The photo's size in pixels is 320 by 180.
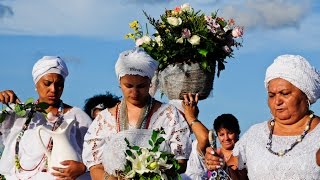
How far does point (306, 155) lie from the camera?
23.1ft

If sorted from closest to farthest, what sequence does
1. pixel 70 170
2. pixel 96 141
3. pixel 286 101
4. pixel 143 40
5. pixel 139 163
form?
1. pixel 286 101
2. pixel 139 163
3. pixel 96 141
4. pixel 70 170
5. pixel 143 40

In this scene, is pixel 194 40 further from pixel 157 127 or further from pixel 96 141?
pixel 96 141

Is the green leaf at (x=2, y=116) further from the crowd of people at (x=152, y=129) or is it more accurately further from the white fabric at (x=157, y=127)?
the white fabric at (x=157, y=127)

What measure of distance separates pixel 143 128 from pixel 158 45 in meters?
1.99

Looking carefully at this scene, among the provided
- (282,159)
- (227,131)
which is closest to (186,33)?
(227,131)

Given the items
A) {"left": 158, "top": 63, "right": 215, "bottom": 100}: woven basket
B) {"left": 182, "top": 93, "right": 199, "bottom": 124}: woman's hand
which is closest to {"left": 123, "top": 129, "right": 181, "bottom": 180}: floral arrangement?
{"left": 182, "top": 93, "right": 199, "bottom": 124}: woman's hand

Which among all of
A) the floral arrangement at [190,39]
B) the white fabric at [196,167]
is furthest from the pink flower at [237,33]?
the white fabric at [196,167]

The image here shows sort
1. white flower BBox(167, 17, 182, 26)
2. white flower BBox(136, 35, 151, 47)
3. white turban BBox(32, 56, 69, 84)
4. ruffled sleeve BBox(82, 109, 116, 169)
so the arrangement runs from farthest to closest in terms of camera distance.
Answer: white flower BBox(136, 35, 151, 47), white flower BBox(167, 17, 182, 26), white turban BBox(32, 56, 69, 84), ruffled sleeve BBox(82, 109, 116, 169)

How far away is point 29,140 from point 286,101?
3105 mm

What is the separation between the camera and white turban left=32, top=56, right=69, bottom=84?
29.6 feet

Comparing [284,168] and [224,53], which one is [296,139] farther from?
[224,53]

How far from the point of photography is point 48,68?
9016mm

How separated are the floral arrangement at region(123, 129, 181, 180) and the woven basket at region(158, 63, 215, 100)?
2395mm

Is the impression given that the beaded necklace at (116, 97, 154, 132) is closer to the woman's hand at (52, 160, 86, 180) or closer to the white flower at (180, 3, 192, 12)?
the woman's hand at (52, 160, 86, 180)
